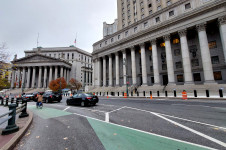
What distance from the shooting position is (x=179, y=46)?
27500mm

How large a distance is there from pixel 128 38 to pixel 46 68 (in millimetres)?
52816

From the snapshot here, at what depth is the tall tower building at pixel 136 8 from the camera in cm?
3326

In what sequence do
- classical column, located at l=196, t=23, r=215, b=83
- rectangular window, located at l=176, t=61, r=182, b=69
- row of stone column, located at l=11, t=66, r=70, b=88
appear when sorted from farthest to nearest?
row of stone column, located at l=11, t=66, r=70, b=88 → rectangular window, located at l=176, t=61, r=182, b=69 → classical column, located at l=196, t=23, r=215, b=83

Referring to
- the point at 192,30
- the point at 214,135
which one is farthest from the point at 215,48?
the point at 214,135

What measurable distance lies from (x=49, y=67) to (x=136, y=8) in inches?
2303

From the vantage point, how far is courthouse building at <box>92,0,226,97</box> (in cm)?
1980

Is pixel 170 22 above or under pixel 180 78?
above

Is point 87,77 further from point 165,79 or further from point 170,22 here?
point 170,22

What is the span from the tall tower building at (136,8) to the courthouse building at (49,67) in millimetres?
43201

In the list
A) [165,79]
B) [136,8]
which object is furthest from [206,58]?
[136,8]

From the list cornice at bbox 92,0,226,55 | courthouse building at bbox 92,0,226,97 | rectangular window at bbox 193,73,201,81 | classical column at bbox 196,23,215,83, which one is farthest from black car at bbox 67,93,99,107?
rectangular window at bbox 193,73,201,81

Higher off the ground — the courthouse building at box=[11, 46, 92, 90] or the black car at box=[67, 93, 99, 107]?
the courthouse building at box=[11, 46, 92, 90]

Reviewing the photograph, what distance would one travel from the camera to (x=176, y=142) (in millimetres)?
2918

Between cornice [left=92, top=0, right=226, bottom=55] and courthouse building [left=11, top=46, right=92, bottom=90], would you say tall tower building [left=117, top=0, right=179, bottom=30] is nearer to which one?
cornice [left=92, top=0, right=226, bottom=55]
